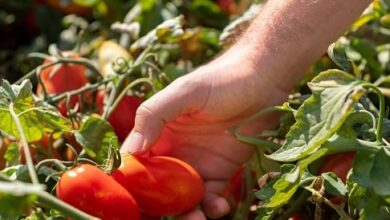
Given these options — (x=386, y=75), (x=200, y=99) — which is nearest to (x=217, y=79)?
(x=200, y=99)

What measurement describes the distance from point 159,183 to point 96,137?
17 centimetres

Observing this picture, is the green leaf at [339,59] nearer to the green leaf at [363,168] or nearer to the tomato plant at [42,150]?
the green leaf at [363,168]

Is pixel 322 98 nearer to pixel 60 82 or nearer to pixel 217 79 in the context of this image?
pixel 217 79

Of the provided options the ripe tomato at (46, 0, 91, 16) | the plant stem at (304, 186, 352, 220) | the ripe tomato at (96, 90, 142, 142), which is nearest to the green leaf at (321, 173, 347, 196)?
the plant stem at (304, 186, 352, 220)

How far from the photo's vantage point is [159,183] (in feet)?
3.82

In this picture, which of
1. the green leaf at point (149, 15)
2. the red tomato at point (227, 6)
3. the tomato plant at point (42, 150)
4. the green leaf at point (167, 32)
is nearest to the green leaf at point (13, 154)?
the tomato plant at point (42, 150)

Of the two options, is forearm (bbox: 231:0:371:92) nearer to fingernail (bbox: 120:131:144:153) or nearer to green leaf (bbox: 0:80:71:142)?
fingernail (bbox: 120:131:144:153)

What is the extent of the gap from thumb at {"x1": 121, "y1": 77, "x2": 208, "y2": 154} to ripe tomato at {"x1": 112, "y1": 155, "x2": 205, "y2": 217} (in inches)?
1.3

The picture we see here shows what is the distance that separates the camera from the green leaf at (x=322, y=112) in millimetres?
938

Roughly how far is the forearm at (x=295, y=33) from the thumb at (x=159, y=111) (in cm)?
16

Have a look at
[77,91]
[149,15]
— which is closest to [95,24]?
[149,15]

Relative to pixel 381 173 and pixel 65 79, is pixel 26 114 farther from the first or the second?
pixel 381 173

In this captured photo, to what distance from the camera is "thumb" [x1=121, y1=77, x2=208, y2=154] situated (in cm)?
121

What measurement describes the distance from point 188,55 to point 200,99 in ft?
1.71
